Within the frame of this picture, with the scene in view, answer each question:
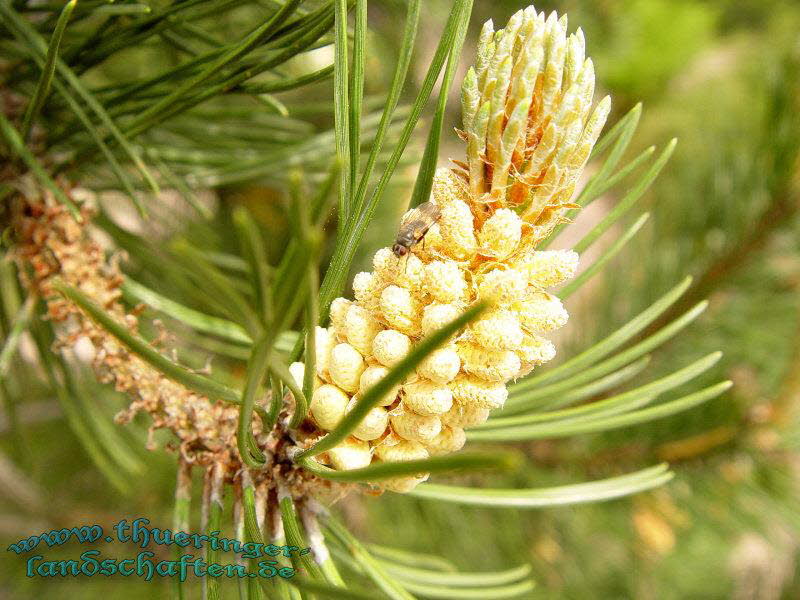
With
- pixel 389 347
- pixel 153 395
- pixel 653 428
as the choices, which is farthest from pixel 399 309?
pixel 653 428

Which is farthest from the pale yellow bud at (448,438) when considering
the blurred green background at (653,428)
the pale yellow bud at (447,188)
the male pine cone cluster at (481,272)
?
the blurred green background at (653,428)

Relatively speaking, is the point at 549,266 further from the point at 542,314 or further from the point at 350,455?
the point at 350,455

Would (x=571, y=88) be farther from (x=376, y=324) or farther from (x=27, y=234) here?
(x=27, y=234)

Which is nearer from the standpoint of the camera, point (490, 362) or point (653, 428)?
point (490, 362)

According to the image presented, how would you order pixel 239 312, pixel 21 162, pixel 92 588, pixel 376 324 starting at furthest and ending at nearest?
1. pixel 92 588
2. pixel 21 162
3. pixel 376 324
4. pixel 239 312

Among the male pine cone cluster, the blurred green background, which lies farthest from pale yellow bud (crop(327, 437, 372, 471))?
the blurred green background

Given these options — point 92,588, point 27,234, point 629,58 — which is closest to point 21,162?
point 27,234
